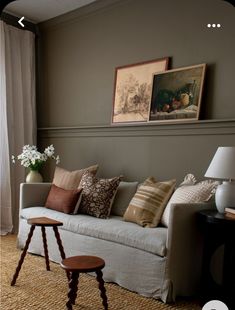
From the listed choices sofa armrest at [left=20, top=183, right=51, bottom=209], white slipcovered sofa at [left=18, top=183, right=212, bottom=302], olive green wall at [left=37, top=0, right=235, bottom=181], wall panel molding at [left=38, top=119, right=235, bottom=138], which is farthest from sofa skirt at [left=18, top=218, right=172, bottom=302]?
wall panel molding at [left=38, top=119, right=235, bottom=138]

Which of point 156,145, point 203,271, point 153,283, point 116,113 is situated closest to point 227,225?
point 203,271

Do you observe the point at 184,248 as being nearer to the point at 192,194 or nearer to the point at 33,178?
the point at 192,194

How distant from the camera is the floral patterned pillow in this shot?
3184mm

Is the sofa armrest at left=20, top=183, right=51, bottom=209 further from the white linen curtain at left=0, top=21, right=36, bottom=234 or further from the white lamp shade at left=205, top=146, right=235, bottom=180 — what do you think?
the white lamp shade at left=205, top=146, right=235, bottom=180

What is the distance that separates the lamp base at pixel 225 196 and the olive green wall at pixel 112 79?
2.10ft

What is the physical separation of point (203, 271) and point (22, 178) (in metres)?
2.75

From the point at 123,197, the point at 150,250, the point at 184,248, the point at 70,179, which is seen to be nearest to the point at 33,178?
the point at 70,179

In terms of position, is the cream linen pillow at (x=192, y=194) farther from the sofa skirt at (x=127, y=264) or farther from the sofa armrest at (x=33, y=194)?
the sofa armrest at (x=33, y=194)

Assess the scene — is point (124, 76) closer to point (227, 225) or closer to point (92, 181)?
point (92, 181)

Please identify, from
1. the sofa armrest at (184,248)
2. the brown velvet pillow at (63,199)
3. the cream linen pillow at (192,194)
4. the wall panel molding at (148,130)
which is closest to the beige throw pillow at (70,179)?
the brown velvet pillow at (63,199)

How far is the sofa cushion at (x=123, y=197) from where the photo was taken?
3.30 metres

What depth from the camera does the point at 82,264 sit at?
2.00m

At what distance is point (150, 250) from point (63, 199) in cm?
117

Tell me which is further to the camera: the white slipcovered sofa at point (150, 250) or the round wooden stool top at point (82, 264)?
the white slipcovered sofa at point (150, 250)
